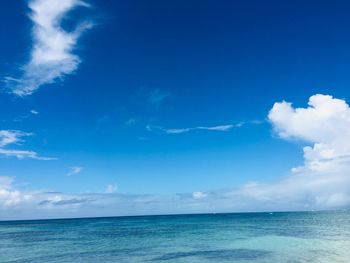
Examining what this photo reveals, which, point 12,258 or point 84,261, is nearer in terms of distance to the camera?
point 84,261

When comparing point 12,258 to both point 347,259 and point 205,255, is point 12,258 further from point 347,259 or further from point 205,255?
point 347,259

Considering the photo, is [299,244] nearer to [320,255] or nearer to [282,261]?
[320,255]

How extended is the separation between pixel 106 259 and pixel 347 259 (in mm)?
18059

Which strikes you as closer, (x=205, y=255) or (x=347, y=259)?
(x=347, y=259)

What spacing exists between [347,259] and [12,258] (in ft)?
87.9

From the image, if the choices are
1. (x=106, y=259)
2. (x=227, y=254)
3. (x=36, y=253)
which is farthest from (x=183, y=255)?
(x=36, y=253)

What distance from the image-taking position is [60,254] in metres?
32.4

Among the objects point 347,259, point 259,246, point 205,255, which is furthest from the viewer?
point 259,246

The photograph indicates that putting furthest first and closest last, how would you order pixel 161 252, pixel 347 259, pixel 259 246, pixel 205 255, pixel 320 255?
pixel 259 246 < pixel 161 252 < pixel 205 255 < pixel 320 255 < pixel 347 259

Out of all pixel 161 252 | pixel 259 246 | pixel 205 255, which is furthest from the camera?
pixel 259 246

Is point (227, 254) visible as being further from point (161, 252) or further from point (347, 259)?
point (347, 259)

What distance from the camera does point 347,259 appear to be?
25.5 meters

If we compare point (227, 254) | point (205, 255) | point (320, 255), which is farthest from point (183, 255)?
point (320, 255)

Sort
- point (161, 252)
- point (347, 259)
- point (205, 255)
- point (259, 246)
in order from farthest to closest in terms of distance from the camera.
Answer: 1. point (259, 246)
2. point (161, 252)
3. point (205, 255)
4. point (347, 259)
